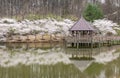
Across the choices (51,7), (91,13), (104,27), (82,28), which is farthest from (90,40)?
(51,7)

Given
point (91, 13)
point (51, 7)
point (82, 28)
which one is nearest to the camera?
point (82, 28)

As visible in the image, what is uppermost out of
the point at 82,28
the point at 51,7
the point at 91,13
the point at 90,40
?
the point at 51,7

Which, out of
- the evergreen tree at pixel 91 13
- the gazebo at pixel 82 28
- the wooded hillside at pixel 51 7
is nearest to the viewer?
the gazebo at pixel 82 28

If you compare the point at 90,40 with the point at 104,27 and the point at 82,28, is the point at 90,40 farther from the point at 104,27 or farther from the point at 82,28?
the point at 104,27

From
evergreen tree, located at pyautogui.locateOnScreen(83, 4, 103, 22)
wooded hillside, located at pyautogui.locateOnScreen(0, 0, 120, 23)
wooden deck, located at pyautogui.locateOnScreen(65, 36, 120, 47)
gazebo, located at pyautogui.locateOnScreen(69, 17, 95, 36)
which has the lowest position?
wooden deck, located at pyautogui.locateOnScreen(65, 36, 120, 47)

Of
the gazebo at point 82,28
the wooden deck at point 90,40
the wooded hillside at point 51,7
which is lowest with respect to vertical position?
the wooden deck at point 90,40

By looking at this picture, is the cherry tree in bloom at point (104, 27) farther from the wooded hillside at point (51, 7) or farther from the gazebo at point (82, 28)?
the wooded hillside at point (51, 7)

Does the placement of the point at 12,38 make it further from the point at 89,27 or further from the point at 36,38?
the point at 89,27

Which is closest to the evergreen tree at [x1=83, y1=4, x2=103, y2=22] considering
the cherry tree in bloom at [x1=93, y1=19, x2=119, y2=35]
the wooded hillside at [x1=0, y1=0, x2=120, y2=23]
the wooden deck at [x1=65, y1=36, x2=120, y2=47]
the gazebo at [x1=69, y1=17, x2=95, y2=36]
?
the cherry tree in bloom at [x1=93, y1=19, x2=119, y2=35]

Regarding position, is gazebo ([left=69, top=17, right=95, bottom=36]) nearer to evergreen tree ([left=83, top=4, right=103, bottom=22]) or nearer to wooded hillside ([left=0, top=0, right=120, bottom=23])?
evergreen tree ([left=83, top=4, right=103, bottom=22])

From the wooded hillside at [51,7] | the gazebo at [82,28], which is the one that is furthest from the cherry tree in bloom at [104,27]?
the wooded hillside at [51,7]

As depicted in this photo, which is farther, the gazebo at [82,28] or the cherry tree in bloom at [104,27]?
the cherry tree in bloom at [104,27]

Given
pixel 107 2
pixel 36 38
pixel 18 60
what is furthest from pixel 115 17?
pixel 18 60

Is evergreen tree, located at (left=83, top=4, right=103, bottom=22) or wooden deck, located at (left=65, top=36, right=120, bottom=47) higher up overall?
evergreen tree, located at (left=83, top=4, right=103, bottom=22)
